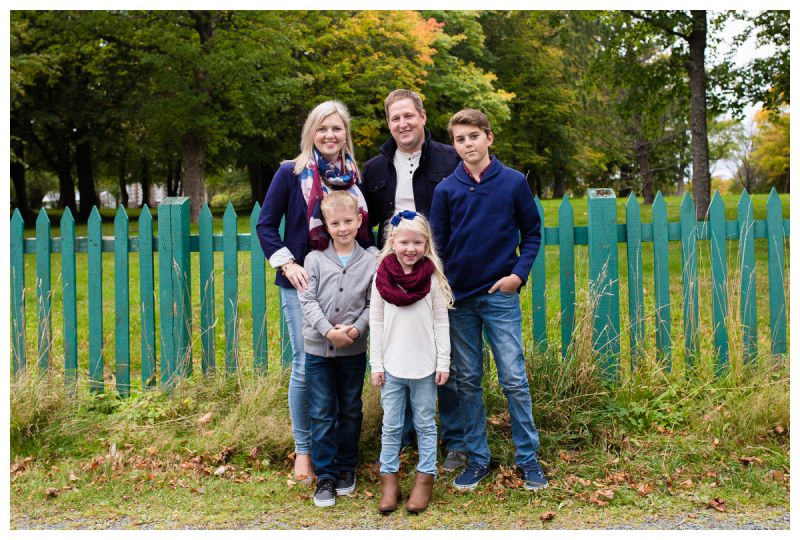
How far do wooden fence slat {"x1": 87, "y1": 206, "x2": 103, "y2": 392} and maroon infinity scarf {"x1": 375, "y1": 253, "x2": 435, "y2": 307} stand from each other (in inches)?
93.7

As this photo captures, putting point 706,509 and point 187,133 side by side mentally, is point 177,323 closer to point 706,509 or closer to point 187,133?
point 706,509

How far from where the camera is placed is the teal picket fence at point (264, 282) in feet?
15.0

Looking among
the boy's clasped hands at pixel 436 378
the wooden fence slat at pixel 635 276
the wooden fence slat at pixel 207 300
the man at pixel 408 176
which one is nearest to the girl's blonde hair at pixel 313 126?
the man at pixel 408 176

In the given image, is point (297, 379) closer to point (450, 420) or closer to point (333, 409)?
point (333, 409)

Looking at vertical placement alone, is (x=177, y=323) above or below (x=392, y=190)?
below

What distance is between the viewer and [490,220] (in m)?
3.53

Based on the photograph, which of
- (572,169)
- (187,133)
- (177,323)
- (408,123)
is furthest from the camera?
(572,169)

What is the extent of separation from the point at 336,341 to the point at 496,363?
2.73 feet

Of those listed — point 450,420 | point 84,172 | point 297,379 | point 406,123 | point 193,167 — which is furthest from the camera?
point 84,172

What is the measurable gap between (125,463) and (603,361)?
286 centimetres

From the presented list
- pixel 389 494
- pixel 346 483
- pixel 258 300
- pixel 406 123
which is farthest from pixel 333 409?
pixel 406 123

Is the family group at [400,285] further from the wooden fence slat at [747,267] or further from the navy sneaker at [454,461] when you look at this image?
the wooden fence slat at [747,267]

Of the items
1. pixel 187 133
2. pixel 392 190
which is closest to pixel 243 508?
pixel 392 190

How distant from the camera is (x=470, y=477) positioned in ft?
12.0
